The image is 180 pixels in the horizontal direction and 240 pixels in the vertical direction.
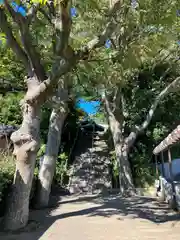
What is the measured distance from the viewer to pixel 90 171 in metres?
14.5

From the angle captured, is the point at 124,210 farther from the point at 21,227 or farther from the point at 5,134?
the point at 5,134

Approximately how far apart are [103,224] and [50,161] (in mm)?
3516

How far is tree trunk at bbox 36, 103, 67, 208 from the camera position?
880 cm

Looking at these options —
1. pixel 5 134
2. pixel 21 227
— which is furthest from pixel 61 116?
pixel 21 227

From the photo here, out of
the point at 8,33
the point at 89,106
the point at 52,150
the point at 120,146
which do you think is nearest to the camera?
the point at 8,33

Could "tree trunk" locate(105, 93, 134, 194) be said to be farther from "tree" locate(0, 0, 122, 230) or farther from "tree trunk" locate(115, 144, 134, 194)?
Answer: "tree" locate(0, 0, 122, 230)

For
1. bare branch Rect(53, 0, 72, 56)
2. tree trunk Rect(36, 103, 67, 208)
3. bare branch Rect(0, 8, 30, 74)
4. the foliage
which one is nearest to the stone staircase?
the foliage

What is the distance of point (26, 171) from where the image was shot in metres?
6.11

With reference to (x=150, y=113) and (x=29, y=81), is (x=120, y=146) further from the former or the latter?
(x=29, y=81)

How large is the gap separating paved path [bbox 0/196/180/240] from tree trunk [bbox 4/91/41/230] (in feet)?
1.31

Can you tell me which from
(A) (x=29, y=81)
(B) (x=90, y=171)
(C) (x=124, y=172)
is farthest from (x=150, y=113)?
(A) (x=29, y=81)

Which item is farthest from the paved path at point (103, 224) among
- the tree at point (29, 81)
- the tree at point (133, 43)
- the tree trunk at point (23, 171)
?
the tree at point (133, 43)

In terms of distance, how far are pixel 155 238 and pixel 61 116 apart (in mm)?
5826

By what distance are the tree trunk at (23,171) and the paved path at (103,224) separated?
0.40 meters
